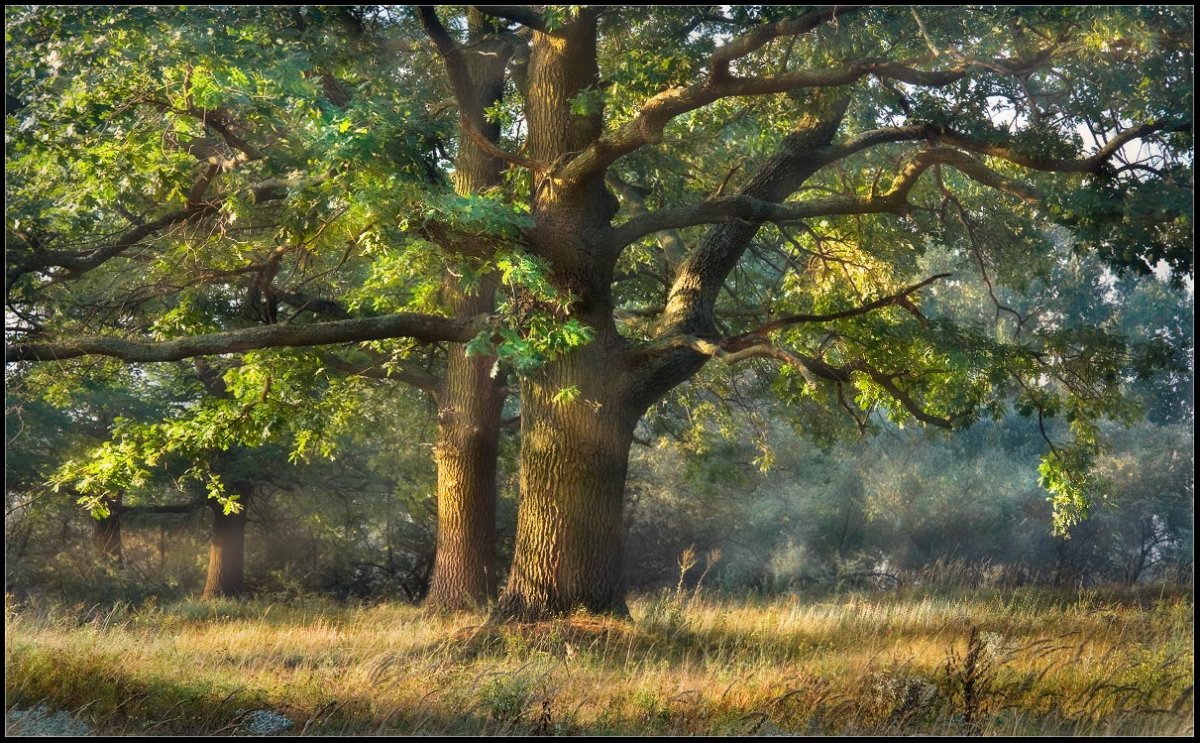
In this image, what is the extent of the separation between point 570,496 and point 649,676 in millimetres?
3447

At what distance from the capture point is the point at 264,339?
1167 cm

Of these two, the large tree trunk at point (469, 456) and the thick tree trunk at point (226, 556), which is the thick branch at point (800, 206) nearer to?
the large tree trunk at point (469, 456)

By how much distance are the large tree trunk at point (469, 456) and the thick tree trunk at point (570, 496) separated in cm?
387

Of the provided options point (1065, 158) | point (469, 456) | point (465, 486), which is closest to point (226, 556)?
point (465, 486)

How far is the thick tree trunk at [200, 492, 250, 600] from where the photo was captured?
23875 millimetres

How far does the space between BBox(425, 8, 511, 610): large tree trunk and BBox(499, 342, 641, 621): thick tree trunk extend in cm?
387

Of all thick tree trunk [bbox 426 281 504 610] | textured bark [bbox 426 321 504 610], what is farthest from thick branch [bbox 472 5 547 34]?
textured bark [bbox 426 321 504 610]

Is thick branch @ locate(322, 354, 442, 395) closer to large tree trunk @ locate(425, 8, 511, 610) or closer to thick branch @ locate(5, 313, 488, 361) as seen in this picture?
large tree trunk @ locate(425, 8, 511, 610)

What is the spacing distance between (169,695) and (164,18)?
6.91 meters

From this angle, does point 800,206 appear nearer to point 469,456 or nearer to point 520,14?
point 520,14

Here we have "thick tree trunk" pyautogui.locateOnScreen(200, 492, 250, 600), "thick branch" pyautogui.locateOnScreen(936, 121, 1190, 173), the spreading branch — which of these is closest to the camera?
"thick branch" pyautogui.locateOnScreen(936, 121, 1190, 173)

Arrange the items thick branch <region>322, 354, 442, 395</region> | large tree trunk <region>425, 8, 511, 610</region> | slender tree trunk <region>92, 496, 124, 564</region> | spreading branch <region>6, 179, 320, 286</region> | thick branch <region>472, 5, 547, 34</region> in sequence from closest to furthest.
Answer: thick branch <region>472, 5, 547, 34</region>
spreading branch <region>6, 179, 320, 286</region>
thick branch <region>322, 354, 442, 395</region>
large tree trunk <region>425, 8, 511, 610</region>
slender tree trunk <region>92, 496, 124, 564</region>

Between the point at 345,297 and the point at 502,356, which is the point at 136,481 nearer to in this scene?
the point at 345,297

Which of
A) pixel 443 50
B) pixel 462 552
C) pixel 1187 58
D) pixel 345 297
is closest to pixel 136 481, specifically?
pixel 345 297
